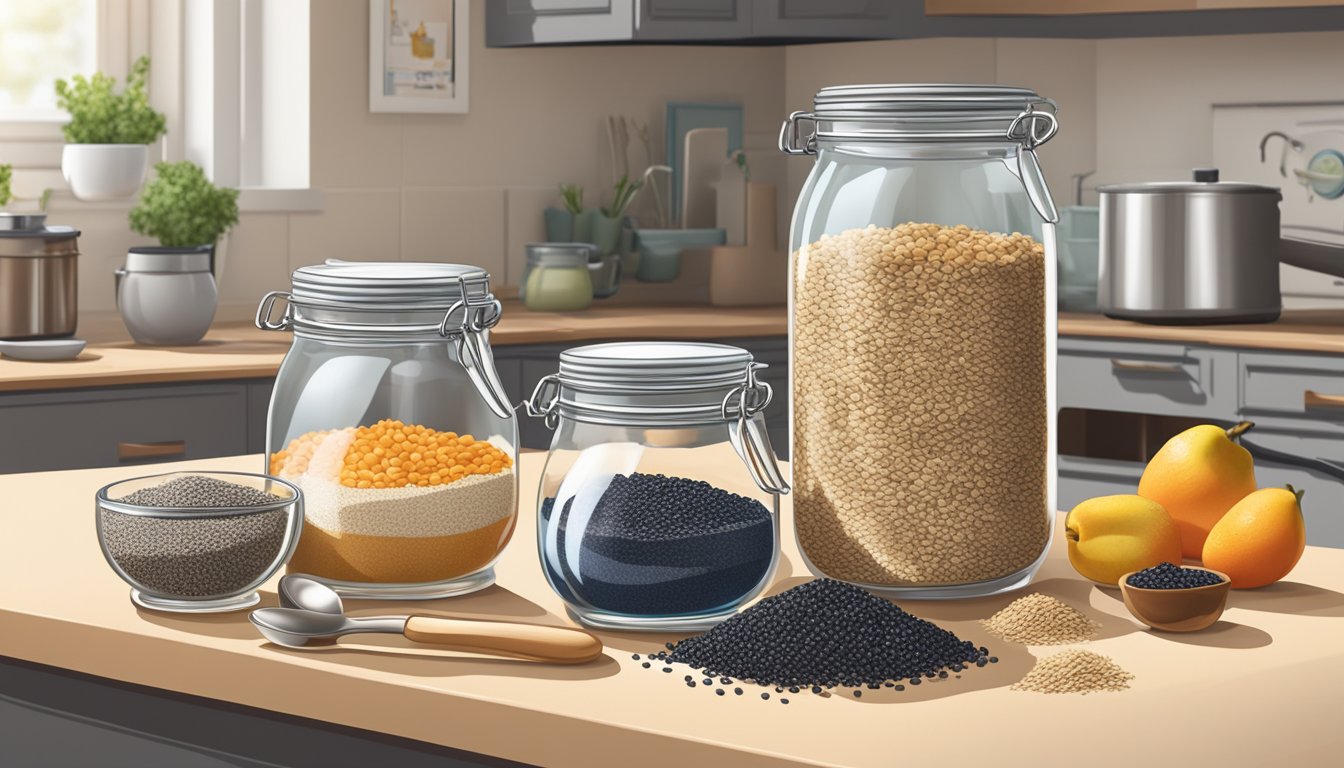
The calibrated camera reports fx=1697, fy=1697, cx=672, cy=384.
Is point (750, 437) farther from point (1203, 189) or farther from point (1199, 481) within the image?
point (1203, 189)

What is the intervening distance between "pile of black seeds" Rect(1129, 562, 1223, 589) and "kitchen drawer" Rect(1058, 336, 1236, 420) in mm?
2360

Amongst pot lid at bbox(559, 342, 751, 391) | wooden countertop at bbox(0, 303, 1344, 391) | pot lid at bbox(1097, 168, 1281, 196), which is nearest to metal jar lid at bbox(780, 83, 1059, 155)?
pot lid at bbox(559, 342, 751, 391)

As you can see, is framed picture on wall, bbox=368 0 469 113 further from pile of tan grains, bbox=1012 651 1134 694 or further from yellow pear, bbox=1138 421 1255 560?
pile of tan grains, bbox=1012 651 1134 694

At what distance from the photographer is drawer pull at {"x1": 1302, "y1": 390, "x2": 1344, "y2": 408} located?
10.6 feet

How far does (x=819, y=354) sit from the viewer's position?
1.15 m

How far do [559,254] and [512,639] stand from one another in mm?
2988

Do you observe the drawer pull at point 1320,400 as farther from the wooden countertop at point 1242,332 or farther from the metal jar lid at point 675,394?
the metal jar lid at point 675,394

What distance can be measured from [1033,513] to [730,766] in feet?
1.32

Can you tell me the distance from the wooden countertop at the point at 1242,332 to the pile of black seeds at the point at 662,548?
2.48 meters

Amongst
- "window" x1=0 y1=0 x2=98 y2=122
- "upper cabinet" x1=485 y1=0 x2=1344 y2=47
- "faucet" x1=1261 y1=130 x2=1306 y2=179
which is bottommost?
"faucet" x1=1261 y1=130 x2=1306 y2=179

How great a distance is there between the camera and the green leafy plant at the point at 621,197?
429 centimetres

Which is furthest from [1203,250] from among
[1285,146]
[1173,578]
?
[1173,578]

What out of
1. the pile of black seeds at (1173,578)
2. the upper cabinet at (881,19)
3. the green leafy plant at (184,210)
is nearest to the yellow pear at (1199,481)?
the pile of black seeds at (1173,578)

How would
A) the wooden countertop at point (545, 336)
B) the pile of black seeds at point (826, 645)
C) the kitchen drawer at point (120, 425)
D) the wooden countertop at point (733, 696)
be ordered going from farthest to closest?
the wooden countertop at point (545, 336)
the kitchen drawer at point (120, 425)
the pile of black seeds at point (826, 645)
the wooden countertop at point (733, 696)
